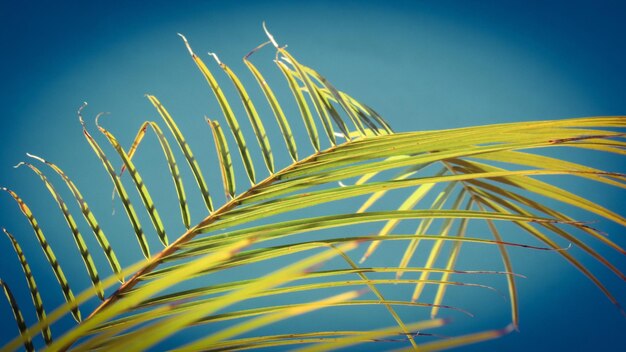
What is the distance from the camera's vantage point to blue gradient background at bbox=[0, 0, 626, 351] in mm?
3678

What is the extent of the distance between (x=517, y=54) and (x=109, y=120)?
3.17 meters

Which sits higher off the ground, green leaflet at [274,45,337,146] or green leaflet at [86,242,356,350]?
green leaflet at [274,45,337,146]

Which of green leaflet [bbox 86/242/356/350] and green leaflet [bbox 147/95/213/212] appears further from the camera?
green leaflet [bbox 147/95/213/212]

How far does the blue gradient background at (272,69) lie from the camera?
12.1ft

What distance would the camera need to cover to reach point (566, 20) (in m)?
3.67

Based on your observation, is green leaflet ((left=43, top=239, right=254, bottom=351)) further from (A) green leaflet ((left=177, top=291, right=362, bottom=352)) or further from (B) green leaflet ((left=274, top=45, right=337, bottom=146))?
(B) green leaflet ((left=274, top=45, right=337, bottom=146))

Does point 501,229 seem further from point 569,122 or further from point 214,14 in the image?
point 569,122

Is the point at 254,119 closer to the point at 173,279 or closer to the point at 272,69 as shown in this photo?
the point at 173,279

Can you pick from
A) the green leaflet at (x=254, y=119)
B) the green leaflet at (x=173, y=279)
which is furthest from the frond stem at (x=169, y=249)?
the green leaflet at (x=173, y=279)

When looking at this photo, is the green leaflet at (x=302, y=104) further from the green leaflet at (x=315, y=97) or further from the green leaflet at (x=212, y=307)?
the green leaflet at (x=212, y=307)

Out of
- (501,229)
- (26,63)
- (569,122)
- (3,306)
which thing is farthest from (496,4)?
(3,306)

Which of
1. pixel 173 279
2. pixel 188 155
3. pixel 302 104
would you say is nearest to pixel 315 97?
pixel 302 104

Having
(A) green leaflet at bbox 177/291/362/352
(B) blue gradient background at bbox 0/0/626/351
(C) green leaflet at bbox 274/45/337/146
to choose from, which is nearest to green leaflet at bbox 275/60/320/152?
(C) green leaflet at bbox 274/45/337/146

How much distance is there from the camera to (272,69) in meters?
4.15
